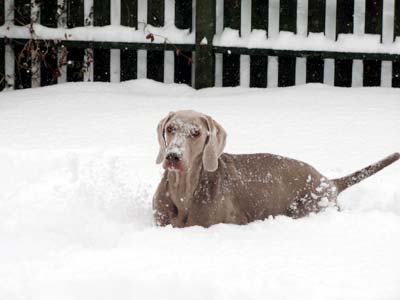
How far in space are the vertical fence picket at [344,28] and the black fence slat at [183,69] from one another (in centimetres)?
144

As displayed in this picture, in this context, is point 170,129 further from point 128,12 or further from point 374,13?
point 374,13

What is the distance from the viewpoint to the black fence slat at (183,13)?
27.1 feet

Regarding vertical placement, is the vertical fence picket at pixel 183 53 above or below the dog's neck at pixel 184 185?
above

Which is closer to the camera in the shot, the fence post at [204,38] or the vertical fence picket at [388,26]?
the fence post at [204,38]

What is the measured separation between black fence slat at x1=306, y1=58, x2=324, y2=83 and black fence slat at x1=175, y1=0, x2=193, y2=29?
4.06ft

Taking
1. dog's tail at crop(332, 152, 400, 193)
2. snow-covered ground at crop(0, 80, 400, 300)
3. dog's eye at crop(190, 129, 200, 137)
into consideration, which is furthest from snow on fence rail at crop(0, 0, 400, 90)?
dog's eye at crop(190, 129, 200, 137)

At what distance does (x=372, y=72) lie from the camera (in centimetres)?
815

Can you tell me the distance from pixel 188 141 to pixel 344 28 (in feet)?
14.0

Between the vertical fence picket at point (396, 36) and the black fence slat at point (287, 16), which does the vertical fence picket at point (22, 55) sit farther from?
the vertical fence picket at point (396, 36)

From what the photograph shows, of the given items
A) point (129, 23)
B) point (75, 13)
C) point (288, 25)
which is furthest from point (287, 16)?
point (75, 13)

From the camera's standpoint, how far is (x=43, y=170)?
5.48 metres

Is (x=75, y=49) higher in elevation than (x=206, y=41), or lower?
lower

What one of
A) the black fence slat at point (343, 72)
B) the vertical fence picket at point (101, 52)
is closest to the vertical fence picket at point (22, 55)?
the vertical fence picket at point (101, 52)

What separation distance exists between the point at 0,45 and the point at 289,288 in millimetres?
5843
